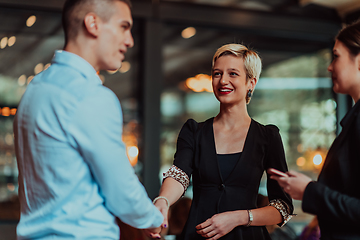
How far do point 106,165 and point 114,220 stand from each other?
0.71 ft

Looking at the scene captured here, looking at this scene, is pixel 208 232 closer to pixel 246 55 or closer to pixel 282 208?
pixel 282 208

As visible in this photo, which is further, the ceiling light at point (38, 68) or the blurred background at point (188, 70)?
the ceiling light at point (38, 68)

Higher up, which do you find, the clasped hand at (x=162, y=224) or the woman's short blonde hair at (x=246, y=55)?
the woman's short blonde hair at (x=246, y=55)

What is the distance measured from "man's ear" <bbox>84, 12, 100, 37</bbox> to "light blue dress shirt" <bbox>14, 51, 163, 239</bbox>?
122 mm

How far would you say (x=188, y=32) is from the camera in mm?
5246

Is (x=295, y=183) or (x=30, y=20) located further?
(x=30, y=20)

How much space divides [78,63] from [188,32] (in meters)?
4.16

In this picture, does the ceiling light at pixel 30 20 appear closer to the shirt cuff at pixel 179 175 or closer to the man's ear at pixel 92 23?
the shirt cuff at pixel 179 175

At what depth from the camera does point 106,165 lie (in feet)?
3.82

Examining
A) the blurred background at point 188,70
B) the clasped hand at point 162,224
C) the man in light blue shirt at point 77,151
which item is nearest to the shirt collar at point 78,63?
the man in light blue shirt at point 77,151

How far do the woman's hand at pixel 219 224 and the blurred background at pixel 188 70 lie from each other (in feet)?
10.1

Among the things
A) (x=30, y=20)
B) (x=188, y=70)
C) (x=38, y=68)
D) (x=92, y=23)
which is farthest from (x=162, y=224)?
(x=188, y=70)

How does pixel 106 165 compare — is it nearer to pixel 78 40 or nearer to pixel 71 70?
pixel 71 70

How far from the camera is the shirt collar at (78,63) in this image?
123 centimetres
